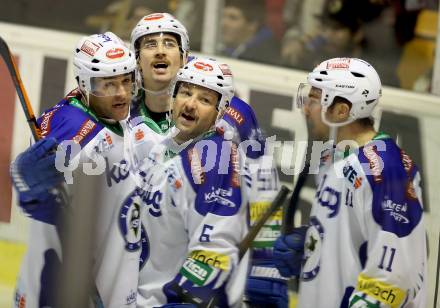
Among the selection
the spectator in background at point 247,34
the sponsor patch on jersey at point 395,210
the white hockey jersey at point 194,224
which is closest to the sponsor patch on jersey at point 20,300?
the white hockey jersey at point 194,224

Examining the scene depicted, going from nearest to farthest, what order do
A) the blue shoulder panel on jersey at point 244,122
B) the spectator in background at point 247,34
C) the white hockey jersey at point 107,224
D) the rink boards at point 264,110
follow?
the white hockey jersey at point 107,224 → the blue shoulder panel on jersey at point 244,122 → the rink boards at point 264,110 → the spectator in background at point 247,34

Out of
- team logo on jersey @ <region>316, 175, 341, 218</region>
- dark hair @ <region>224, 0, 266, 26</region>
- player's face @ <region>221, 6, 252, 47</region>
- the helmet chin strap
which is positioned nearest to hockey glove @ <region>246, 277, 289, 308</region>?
team logo on jersey @ <region>316, 175, 341, 218</region>

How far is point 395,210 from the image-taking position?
3.52 meters

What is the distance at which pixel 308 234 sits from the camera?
3664 mm

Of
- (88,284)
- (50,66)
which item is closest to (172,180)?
(88,284)

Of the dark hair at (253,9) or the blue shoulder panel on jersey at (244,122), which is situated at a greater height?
the dark hair at (253,9)

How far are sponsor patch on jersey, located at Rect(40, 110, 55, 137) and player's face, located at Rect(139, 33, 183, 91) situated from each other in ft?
1.34

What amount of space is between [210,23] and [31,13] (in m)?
0.78

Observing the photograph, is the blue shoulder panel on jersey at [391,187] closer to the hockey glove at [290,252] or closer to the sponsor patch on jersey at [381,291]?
the sponsor patch on jersey at [381,291]

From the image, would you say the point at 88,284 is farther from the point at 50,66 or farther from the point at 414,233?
the point at 50,66

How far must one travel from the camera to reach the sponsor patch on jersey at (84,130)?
139 inches

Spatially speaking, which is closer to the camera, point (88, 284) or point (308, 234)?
point (88, 284)

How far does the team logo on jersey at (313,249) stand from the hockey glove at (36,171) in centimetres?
76

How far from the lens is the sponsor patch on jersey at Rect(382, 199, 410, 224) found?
11.5 ft
